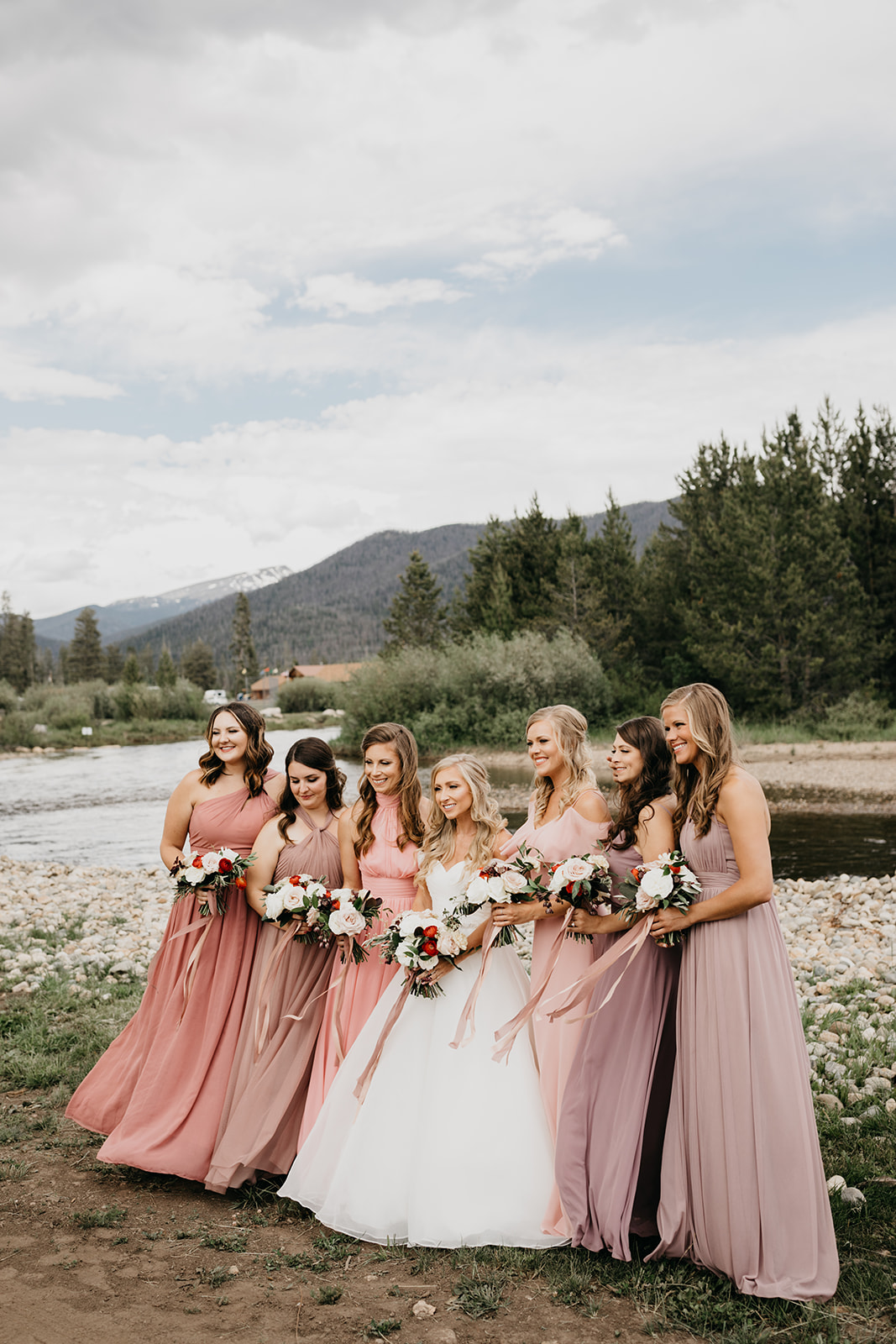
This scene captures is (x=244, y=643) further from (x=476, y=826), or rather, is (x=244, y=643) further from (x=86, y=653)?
(x=476, y=826)

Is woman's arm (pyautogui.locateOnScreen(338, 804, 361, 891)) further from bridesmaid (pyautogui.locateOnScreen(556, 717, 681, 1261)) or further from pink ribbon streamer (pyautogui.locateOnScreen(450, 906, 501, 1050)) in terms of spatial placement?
bridesmaid (pyautogui.locateOnScreen(556, 717, 681, 1261))

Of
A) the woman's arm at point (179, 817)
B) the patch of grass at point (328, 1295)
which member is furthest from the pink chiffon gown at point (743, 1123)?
the woman's arm at point (179, 817)

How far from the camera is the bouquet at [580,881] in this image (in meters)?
4.38

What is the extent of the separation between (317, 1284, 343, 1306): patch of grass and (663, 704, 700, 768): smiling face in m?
2.70

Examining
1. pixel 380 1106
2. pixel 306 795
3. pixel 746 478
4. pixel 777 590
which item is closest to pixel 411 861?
pixel 306 795

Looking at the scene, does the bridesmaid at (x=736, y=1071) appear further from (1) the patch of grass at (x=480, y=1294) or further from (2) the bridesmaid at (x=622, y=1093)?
(1) the patch of grass at (x=480, y=1294)

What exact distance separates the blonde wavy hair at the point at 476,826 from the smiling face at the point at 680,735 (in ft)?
3.62

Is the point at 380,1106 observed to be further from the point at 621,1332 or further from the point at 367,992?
the point at 621,1332

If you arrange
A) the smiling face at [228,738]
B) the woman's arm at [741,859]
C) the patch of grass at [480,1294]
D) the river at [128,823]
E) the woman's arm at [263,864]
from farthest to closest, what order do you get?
1. the river at [128,823]
2. the smiling face at [228,738]
3. the woman's arm at [263,864]
4. the woman's arm at [741,859]
5. the patch of grass at [480,1294]

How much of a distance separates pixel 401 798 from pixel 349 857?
1.47ft

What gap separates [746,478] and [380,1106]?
129 feet

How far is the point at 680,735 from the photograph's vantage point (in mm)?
4277

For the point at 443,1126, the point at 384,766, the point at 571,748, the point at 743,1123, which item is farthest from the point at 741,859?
the point at 384,766

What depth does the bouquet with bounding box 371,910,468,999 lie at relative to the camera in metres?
4.63
